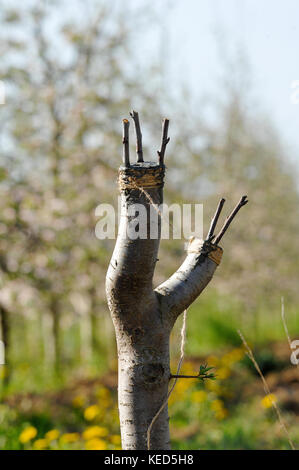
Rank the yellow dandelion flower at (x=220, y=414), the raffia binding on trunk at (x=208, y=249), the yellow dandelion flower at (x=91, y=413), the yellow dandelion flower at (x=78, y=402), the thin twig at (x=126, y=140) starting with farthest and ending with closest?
the yellow dandelion flower at (x=220, y=414)
the yellow dandelion flower at (x=78, y=402)
the yellow dandelion flower at (x=91, y=413)
the raffia binding on trunk at (x=208, y=249)
the thin twig at (x=126, y=140)

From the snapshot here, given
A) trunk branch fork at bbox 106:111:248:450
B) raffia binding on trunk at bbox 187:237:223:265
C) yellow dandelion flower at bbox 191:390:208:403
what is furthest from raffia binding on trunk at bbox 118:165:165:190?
yellow dandelion flower at bbox 191:390:208:403

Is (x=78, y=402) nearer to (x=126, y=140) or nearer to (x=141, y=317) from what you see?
(x=141, y=317)

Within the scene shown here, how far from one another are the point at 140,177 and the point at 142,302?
376 millimetres

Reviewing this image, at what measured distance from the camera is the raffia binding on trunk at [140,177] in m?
1.46

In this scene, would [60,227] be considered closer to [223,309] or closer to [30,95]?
A: [30,95]

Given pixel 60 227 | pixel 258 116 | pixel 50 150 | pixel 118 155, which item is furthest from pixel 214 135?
pixel 60 227

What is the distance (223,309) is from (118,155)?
4005 mm

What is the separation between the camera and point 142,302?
151 cm

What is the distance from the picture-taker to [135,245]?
57.1 inches

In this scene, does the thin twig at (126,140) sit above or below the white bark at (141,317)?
above

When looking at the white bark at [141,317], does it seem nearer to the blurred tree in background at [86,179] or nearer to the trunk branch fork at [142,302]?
the trunk branch fork at [142,302]

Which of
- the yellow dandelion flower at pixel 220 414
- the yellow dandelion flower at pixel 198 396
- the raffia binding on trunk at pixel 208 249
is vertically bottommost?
the yellow dandelion flower at pixel 220 414

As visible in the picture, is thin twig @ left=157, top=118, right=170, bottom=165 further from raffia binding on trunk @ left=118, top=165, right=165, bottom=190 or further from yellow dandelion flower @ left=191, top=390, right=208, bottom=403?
yellow dandelion flower @ left=191, top=390, right=208, bottom=403

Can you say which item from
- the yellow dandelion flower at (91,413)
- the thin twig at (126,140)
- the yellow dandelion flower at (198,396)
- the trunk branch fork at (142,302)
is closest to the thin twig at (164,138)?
the trunk branch fork at (142,302)
